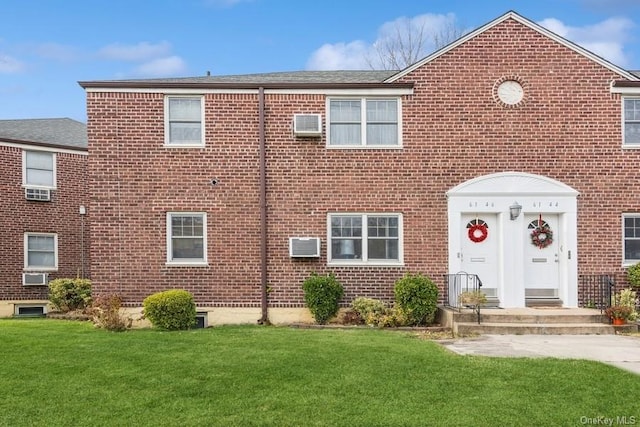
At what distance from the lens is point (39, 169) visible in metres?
17.3

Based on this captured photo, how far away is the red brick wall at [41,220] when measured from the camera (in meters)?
16.7

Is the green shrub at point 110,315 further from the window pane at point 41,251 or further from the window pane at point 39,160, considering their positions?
the window pane at point 39,160

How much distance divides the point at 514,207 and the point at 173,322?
25.5 ft

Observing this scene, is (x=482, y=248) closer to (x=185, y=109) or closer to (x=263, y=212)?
(x=263, y=212)

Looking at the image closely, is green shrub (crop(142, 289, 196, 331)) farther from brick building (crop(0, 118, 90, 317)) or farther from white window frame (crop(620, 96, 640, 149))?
white window frame (crop(620, 96, 640, 149))

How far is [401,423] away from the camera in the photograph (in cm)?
507

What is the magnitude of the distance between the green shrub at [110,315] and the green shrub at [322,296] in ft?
12.6

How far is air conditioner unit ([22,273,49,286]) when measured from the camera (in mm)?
16844

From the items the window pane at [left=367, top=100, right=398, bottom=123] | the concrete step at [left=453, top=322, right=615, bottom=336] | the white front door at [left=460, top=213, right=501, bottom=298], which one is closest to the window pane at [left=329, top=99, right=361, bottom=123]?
the window pane at [left=367, top=100, right=398, bottom=123]

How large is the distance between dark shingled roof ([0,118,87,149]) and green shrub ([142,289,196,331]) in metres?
9.57

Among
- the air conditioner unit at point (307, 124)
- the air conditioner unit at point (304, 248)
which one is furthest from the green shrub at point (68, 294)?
the air conditioner unit at point (307, 124)

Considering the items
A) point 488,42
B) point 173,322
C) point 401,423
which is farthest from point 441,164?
point 401,423

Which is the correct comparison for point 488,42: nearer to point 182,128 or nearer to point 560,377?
point 182,128
